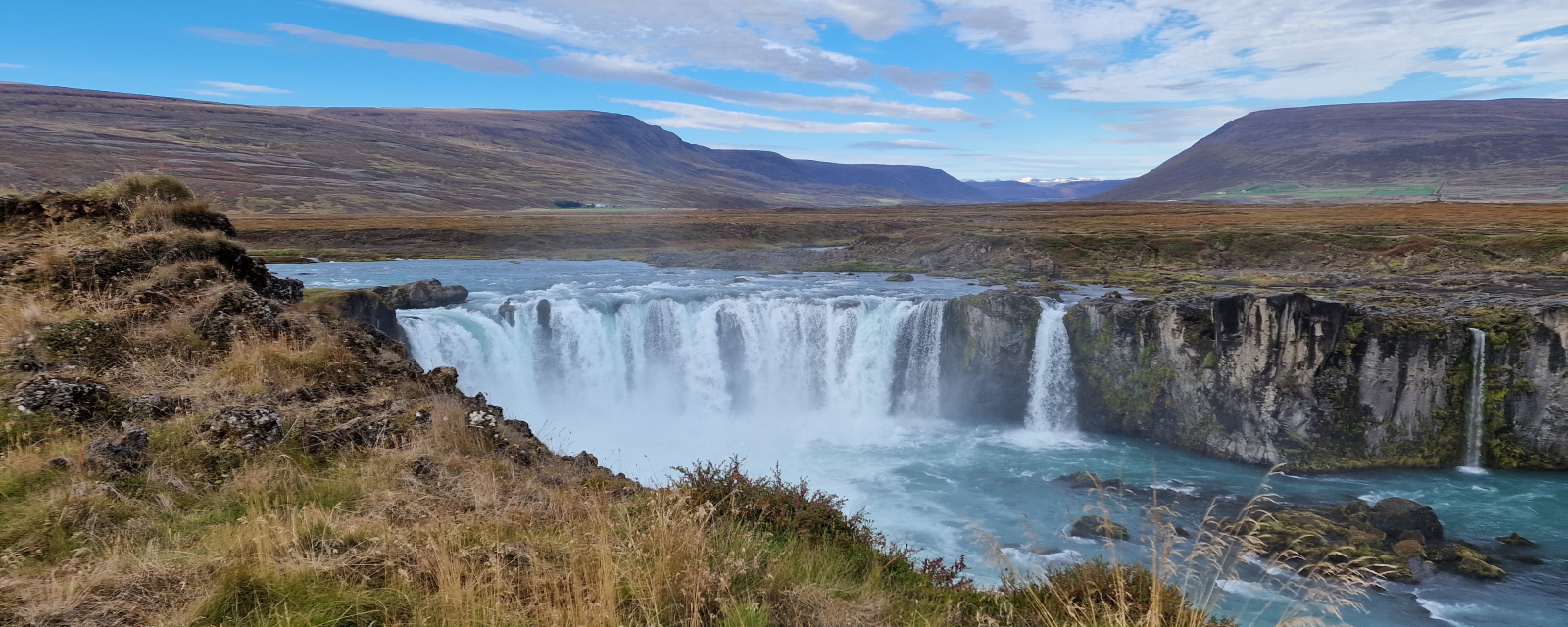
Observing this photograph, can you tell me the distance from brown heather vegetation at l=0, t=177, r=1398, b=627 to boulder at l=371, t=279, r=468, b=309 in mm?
20275

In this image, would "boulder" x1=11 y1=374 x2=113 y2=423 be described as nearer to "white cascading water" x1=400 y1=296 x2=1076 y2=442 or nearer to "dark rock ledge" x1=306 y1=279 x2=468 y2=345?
"dark rock ledge" x1=306 y1=279 x2=468 y2=345

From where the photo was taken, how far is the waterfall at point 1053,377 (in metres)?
28.9

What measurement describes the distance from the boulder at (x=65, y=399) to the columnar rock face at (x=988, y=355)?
26847 mm

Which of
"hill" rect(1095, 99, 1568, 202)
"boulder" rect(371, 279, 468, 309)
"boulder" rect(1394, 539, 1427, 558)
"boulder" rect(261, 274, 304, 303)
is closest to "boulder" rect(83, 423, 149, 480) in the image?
"boulder" rect(261, 274, 304, 303)

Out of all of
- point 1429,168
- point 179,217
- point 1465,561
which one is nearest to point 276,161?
point 179,217

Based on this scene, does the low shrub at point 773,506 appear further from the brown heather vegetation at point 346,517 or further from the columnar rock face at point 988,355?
the columnar rock face at point 988,355

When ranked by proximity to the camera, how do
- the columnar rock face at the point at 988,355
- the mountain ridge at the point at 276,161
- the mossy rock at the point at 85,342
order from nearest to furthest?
the mossy rock at the point at 85,342, the columnar rock face at the point at 988,355, the mountain ridge at the point at 276,161

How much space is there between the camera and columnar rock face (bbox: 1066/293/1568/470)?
2294 centimetres

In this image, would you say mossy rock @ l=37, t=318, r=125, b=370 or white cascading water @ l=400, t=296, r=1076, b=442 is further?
white cascading water @ l=400, t=296, r=1076, b=442

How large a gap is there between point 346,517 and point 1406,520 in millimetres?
22731

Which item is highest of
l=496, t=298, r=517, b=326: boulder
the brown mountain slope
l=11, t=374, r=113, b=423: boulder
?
the brown mountain slope

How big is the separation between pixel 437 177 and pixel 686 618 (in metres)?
158

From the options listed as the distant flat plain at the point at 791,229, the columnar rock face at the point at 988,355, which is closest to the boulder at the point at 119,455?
the columnar rock face at the point at 988,355

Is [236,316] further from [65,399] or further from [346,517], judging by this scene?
[346,517]
